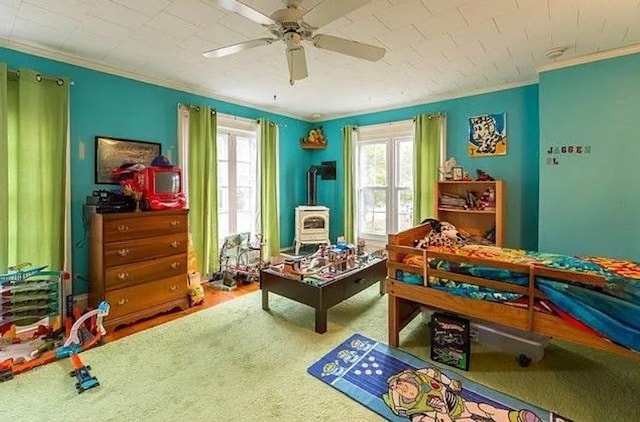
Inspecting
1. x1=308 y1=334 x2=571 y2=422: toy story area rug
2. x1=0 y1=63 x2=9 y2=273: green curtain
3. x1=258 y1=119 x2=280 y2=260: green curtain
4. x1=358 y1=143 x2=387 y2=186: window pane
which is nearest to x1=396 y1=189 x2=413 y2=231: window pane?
x1=358 y1=143 x2=387 y2=186: window pane

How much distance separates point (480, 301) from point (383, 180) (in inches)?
130

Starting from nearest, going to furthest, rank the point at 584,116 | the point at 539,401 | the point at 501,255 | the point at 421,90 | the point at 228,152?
the point at 539,401 → the point at 501,255 → the point at 584,116 → the point at 421,90 → the point at 228,152

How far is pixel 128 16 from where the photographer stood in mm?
2281

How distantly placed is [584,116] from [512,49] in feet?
3.28

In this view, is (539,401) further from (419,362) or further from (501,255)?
(501,255)

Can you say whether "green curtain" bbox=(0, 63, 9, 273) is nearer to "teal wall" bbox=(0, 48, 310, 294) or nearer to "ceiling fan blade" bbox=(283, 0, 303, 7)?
"teal wall" bbox=(0, 48, 310, 294)

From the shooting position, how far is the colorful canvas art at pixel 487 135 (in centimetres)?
397

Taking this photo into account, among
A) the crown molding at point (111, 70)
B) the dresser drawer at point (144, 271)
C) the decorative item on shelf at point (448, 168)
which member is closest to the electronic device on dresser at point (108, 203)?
the dresser drawer at point (144, 271)

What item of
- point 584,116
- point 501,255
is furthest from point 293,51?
point 584,116

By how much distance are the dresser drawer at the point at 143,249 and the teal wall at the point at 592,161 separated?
3.84 m

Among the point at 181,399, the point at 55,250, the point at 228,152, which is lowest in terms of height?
the point at 181,399

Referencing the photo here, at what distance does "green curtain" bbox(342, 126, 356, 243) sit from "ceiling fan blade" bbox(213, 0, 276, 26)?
11.1 ft

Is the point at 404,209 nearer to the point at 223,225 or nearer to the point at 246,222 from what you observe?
the point at 246,222

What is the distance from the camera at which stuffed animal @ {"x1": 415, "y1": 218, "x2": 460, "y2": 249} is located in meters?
2.72
